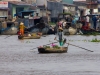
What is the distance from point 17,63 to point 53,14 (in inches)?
1909

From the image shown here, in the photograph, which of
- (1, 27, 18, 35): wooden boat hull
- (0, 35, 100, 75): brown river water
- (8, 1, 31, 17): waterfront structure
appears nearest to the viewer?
(0, 35, 100, 75): brown river water

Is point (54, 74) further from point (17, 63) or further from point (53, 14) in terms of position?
point (53, 14)

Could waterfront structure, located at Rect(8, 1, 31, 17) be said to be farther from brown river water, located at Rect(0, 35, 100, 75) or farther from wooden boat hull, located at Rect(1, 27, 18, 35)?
brown river water, located at Rect(0, 35, 100, 75)

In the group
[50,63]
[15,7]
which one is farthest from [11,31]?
[50,63]

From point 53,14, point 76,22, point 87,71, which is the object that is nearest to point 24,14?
point 76,22

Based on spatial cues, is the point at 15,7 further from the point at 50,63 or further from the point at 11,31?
the point at 50,63

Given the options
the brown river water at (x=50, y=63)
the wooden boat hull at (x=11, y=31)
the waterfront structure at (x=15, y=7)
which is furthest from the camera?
the waterfront structure at (x=15, y=7)

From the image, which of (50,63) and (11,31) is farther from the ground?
(50,63)

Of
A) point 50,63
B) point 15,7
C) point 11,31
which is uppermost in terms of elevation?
point 50,63

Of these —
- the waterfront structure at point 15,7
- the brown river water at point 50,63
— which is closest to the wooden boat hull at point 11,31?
the waterfront structure at point 15,7

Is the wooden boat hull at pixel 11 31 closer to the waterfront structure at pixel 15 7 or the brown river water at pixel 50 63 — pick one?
the waterfront structure at pixel 15 7

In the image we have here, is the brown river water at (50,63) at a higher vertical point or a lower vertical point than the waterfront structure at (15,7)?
higher

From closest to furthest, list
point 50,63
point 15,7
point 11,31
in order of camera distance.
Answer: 1. point 50,63
2. point 11,31
3. point 15,7

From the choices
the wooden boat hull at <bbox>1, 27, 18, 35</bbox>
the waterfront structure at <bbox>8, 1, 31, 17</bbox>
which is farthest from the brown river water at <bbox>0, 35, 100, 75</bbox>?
the waterfront structure at <bbox>8, 1, 31, 17</bbox>
